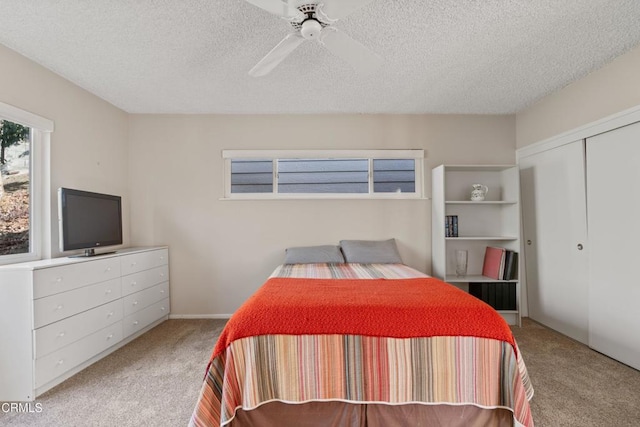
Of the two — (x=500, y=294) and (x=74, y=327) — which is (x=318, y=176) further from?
(x=74, y=327)

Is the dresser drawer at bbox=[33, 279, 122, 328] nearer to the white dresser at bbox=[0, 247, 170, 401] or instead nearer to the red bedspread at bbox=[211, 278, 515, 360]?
the white dresser at bbox=[0, 247, 170, 401]

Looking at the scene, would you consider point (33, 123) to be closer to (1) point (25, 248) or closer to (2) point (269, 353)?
(1) point (25, 248)

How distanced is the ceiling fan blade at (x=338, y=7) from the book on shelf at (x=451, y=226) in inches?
91.3

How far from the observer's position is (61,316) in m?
1.93

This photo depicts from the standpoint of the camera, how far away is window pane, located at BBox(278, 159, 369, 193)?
130 inches

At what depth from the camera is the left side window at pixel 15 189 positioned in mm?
2053

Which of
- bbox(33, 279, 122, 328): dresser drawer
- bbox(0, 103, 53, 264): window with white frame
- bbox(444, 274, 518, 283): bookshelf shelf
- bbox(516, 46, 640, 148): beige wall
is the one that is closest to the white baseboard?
bbox(33, 279, 122, 328): dresser drawer

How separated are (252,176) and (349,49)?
1.99 metres

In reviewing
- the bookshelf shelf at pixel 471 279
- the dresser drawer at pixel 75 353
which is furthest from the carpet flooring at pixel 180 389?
the bookshelf shelf at pixel 471 279

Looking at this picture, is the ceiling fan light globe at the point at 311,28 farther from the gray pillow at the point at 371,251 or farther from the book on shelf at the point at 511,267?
the book on shelf at the point at 511,267

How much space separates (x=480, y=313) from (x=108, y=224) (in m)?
3.04

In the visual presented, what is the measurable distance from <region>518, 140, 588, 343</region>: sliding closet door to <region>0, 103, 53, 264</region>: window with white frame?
4.54 meters

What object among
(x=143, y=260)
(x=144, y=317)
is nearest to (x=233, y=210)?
(x=143, y=260)

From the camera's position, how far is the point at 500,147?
3.30 meters
